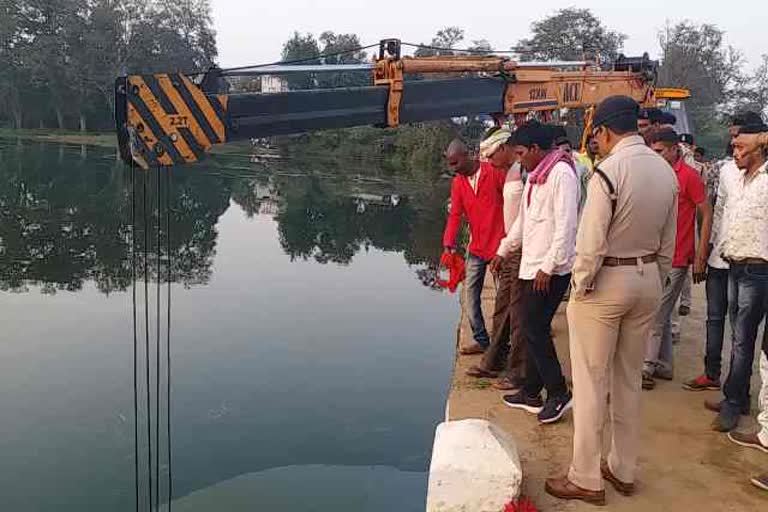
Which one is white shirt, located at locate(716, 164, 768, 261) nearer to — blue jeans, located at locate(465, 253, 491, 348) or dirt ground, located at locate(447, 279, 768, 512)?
dirt ground, located at locate(447, 279, 768, 512)

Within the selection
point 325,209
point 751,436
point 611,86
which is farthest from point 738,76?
point 751,436

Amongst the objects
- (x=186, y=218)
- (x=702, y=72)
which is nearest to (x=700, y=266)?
(x=186, y=218)

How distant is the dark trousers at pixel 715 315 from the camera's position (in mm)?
4352

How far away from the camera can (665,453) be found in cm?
371

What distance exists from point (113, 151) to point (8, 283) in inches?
1163

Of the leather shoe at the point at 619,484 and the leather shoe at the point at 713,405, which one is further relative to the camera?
the leather shoe at the point at 713,405

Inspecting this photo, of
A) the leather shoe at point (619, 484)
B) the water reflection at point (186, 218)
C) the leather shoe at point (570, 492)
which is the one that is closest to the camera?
the leather shoe at point (570, 492)

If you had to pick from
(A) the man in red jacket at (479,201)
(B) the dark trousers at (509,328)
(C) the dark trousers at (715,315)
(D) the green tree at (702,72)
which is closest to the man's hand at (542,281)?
(B) the dark trousers at (509,328)

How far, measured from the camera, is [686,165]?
178 inches

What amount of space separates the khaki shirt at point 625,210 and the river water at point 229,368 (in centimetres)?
202

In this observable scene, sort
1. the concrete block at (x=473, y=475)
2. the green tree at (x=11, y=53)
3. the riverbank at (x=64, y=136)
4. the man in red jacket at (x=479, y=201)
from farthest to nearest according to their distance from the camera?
the green tree at (x=11, y=53), the riverbank at (x=64, y=136), the man in red jacket at (x=479, y=201), the concrete block at (x=473, y=475)

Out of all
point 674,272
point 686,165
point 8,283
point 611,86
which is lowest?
point 8,283

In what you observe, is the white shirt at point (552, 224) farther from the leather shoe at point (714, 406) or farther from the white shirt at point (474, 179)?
the leather shoe at point (714, 406)

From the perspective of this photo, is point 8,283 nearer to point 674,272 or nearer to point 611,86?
point 611,86
